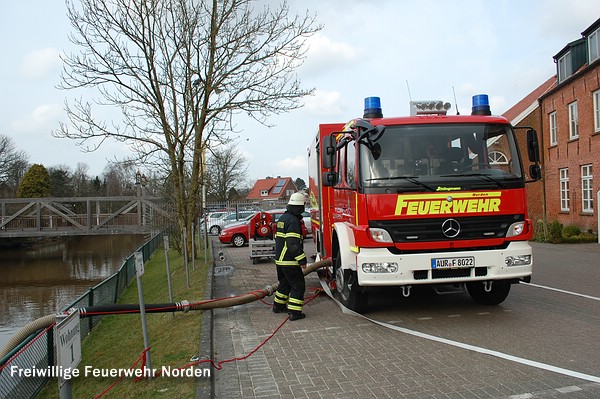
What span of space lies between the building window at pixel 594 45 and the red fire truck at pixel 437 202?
15920 mm

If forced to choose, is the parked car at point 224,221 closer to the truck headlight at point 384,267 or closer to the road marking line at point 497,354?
the road marking line at point 497,354

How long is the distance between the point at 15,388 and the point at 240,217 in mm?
29515

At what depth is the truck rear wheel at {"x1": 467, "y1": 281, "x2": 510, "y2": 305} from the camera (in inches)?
296

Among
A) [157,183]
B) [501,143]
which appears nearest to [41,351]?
[501,143]

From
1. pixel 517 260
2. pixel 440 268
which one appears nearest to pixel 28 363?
pixel 440 268

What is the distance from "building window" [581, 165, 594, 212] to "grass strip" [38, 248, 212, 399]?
626 inches

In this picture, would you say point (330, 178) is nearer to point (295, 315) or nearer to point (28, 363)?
point (295, 315)

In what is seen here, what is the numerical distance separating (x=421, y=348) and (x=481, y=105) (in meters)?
3.71

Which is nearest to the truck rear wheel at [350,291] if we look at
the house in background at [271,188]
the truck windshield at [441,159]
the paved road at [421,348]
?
the paved road at [421,348]

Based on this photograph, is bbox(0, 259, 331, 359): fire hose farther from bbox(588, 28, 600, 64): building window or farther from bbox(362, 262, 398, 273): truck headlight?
bbox(588, 28, 600, 64): building window

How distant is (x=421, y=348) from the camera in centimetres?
577

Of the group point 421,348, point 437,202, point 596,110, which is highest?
point 596,110

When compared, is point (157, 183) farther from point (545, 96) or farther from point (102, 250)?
point (102, 250)

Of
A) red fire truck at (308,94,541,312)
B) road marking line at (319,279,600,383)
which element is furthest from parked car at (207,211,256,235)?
red fire truck at (308,94,541,312)
